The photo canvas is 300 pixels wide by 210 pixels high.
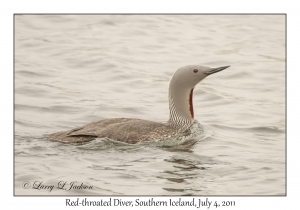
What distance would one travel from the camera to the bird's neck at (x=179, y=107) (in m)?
9.30

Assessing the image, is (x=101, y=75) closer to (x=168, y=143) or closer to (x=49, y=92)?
(x=49, y=92)

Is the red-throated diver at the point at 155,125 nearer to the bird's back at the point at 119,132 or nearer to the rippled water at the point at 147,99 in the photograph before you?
the bird's back at the point at 119,132

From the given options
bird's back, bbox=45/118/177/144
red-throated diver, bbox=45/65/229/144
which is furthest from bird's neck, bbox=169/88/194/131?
bird's back, bbox=45/118/177/144

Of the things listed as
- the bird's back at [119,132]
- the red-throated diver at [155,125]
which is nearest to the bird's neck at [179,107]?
the red-throated diver at [155,125]

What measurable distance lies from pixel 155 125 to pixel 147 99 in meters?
2.59

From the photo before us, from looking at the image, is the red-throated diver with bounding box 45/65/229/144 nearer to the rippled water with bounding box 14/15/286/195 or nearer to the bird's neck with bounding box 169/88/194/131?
the bird's neck with bounding box 169/88/194/131

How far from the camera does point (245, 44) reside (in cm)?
1447

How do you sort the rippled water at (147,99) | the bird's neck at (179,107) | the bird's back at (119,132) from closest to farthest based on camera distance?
the rippled water at (147,99), the bird's back at (119,132), the bird's neck at (179,107)

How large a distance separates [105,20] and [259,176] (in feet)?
27.8

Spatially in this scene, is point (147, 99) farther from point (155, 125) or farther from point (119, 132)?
point (119, 132)

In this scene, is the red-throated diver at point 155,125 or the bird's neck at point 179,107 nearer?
the red-throated diver at point 155,125

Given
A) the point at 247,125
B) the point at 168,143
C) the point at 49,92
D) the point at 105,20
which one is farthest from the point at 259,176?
the point at 105,20

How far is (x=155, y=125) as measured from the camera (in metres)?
9.05

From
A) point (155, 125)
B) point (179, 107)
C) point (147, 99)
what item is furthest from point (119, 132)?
point (147, 99)
